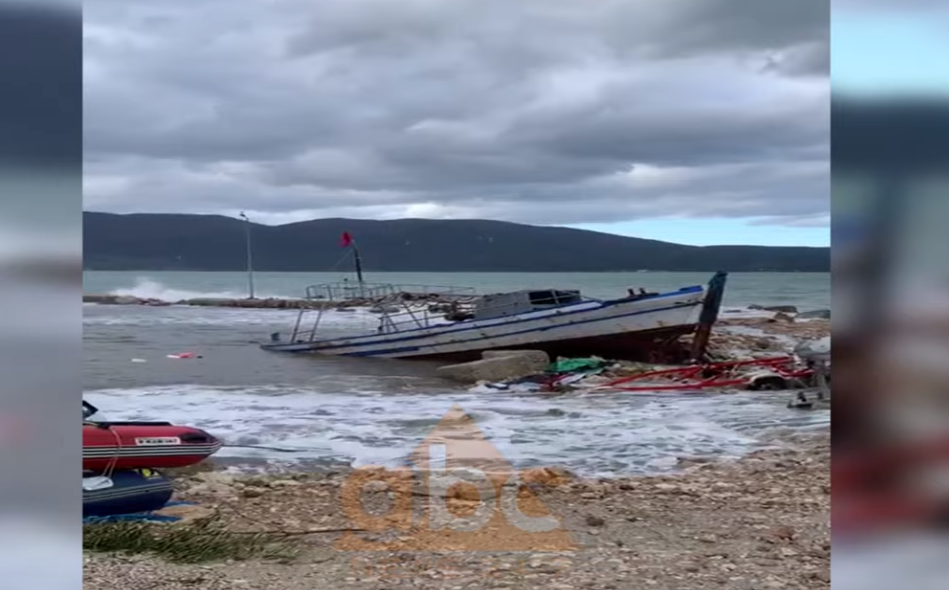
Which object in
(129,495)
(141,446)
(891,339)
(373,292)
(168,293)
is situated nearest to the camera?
(891,339)

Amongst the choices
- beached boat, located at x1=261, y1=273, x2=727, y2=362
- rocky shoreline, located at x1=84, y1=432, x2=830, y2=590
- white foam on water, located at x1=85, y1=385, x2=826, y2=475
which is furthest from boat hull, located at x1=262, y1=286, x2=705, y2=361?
rocky shoreline, located at x1=84, y1=432, x2=830, y2=590

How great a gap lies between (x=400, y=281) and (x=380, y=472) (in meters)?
1.45

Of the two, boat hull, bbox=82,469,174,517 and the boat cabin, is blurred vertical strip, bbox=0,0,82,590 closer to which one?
boat hull, bbox=82,469,174,517

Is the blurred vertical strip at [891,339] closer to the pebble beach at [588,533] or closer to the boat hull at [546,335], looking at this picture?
the pebble beach at [588,533]

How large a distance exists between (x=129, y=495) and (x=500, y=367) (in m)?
4.27

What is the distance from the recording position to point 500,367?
7090 mm

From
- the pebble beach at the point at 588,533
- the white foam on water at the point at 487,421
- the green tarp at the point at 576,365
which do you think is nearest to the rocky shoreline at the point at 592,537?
the pebble beach at the point at 588,533

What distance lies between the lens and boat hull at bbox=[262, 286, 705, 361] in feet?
23.5

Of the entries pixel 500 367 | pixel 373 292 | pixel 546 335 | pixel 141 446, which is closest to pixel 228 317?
pixel 373 292

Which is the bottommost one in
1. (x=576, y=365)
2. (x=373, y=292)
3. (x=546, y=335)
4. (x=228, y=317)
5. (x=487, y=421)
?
(x=487, y=421)

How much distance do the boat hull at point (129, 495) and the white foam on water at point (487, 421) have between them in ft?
3.56

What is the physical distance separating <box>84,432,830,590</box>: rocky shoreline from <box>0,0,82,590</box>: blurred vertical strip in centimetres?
110

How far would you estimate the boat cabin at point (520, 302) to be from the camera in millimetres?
7109

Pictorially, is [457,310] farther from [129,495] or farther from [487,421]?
[129,495]
